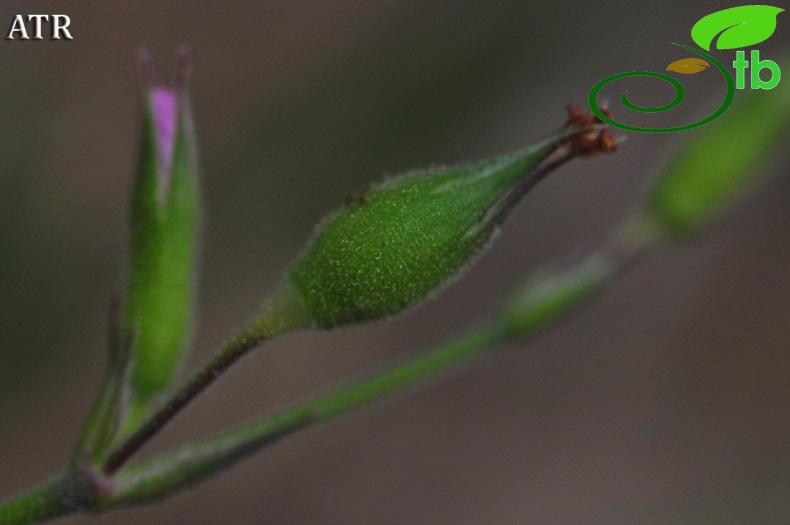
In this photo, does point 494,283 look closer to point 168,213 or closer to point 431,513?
point 431,513

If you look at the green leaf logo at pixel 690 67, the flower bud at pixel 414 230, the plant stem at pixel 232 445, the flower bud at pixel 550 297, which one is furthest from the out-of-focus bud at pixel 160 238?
the green leaf logo at pixel 690 67

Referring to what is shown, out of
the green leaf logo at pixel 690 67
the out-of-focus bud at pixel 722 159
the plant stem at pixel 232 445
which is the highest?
the green leaf logo at pixel 690 67

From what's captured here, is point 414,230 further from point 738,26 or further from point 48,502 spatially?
point 738,26

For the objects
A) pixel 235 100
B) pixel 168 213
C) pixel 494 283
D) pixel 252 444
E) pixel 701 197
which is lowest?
pixel 252 444

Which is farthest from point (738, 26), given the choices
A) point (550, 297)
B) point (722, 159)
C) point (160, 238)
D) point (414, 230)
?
point (160, 238)

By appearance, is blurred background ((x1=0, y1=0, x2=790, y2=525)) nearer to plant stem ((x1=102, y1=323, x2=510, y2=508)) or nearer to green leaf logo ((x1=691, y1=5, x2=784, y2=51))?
green leaf logo ((x1=691, y1=5, x2=784, y2=51))

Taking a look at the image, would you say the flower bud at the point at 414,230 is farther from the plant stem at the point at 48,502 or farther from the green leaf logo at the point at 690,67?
the green leaf logo at the point at 690,67

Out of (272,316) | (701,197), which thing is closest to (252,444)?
(272,316)
